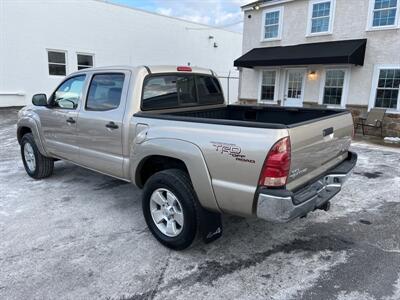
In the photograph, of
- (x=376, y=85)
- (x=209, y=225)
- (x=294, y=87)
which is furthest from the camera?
(x=294, y=87)

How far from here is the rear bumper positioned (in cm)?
249

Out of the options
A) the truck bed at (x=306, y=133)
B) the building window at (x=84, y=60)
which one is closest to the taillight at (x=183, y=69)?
the truck bed at (x=306, y=133)

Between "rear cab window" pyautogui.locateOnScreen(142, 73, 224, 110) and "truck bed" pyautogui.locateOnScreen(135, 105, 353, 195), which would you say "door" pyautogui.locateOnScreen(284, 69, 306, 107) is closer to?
"rear cab window" pyautogui.locateOnScreen(142, 73, 224, 110)

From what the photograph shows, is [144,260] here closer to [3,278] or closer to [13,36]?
[3,278]

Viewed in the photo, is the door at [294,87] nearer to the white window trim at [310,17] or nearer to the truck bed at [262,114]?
the white window trim at [310,17]

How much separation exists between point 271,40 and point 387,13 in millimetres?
4531

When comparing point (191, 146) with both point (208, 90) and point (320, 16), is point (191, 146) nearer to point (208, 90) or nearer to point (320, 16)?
point (208, 90)

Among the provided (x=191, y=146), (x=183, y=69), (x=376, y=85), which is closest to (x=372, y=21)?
(x=376, y=85)

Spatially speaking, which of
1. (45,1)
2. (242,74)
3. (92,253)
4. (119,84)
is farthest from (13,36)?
(92,253)

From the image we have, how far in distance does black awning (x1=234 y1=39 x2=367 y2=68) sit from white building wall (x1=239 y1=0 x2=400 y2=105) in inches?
10.7

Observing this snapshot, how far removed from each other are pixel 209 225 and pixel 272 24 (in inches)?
499

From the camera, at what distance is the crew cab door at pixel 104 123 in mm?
3730

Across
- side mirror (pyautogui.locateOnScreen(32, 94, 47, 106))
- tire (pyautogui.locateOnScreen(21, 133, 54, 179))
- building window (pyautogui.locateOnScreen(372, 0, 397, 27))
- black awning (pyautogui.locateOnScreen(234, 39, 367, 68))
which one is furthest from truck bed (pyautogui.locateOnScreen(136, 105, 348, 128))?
building window (pyautogui.locateOnScreen(372, 0, 397, 27))

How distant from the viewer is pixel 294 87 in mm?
13289
